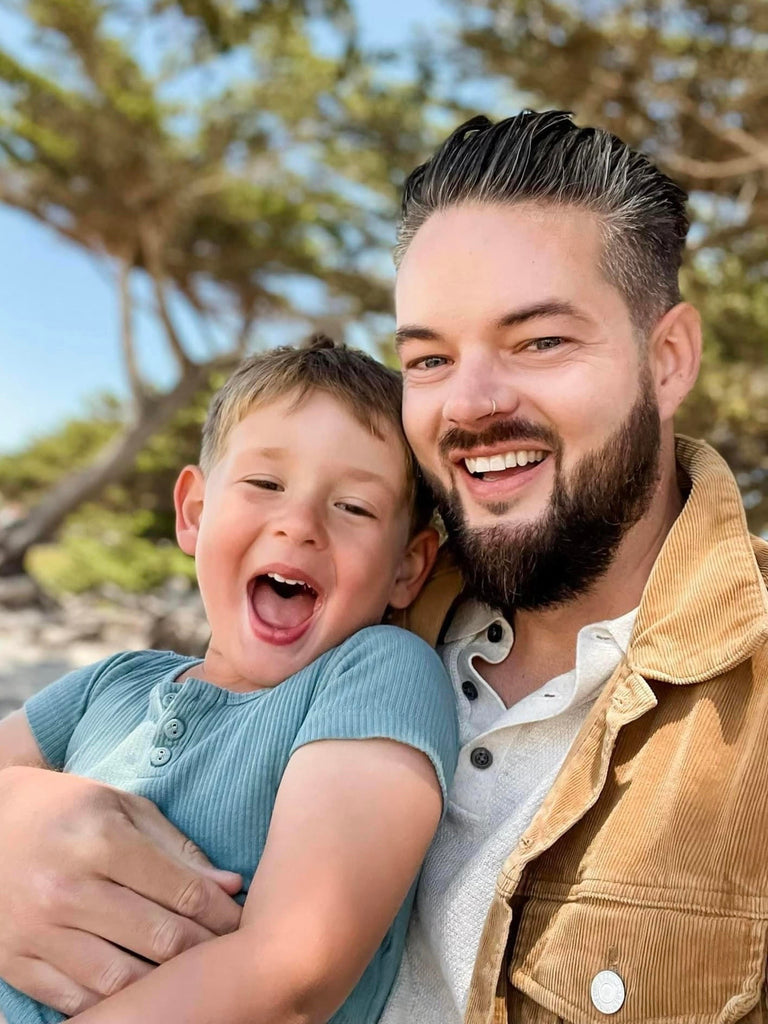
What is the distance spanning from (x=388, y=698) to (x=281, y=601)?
403 millimetres

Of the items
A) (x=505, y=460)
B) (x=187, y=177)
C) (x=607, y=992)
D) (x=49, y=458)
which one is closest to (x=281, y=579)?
(x=505, y=460)

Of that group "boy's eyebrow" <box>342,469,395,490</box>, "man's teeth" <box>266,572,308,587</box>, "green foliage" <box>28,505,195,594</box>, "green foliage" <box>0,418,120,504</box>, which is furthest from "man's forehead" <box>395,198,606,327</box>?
"green foliage" <box>0,418,120,504</box>

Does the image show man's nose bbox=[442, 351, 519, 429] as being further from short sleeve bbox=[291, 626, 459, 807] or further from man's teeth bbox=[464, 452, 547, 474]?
short sleeve bbox=[291, 626, 459, 807]

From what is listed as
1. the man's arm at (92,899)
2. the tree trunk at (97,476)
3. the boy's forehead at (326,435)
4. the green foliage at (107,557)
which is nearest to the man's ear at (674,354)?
the boy's forehead at (326,435)

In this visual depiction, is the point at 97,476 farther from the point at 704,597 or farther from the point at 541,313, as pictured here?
the point at 704,597

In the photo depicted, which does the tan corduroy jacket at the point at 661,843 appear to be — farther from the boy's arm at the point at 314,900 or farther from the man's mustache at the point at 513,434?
the man's mustache at the point at 513,434

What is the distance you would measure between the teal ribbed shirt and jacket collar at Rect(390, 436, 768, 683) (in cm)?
35

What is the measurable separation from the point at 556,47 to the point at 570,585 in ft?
24.0

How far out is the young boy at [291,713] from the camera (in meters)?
1.38

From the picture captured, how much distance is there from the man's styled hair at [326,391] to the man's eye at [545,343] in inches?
12.7

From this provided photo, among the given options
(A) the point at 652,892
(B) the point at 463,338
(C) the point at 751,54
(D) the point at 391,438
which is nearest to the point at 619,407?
(B) the point at 463,338

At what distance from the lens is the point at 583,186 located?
72.7 inches

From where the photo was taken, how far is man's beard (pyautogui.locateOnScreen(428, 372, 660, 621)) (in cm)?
178

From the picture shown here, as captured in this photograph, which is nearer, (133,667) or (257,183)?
(133,667)
